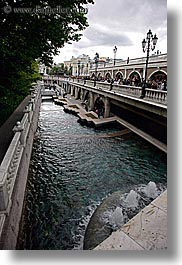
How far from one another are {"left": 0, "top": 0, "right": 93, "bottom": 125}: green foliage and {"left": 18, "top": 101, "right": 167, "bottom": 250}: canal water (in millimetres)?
2469

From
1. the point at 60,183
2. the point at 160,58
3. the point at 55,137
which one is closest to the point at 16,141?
the point at 60,183

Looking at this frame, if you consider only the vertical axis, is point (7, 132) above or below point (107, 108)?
below

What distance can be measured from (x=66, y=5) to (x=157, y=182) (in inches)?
196

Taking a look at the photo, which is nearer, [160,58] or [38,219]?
[38,219]

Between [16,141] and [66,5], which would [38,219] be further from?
[66,5]

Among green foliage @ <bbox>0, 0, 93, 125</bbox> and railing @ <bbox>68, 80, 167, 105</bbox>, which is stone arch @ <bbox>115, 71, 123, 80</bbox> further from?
green foliage @ <bbox>0, 0, 93, 125</bbox>

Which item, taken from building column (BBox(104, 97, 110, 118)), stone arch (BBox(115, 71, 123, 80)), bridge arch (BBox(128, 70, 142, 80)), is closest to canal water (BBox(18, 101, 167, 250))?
building column (BBox(104, 97, 110, 118))

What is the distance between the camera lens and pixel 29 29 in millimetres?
4473

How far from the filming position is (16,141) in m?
4.04

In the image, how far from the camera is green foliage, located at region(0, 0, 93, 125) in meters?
3.97

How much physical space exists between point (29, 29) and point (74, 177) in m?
3.97

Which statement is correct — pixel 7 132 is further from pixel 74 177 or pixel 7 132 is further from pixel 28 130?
pixel 74 177

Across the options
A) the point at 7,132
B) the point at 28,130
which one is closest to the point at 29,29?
the point at 7,132

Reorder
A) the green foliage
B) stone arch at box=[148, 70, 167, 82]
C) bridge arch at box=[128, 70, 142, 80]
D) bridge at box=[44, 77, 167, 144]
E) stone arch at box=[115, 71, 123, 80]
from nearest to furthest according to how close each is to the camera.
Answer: the green foliage → bridge at box=[44, 77, 167, 144] → stone arch at box=[148, 70, 167, 82] → bridge arch at box=[128, 70, 142, 80] → stone arch at box=[115, 71, 123, 80]
